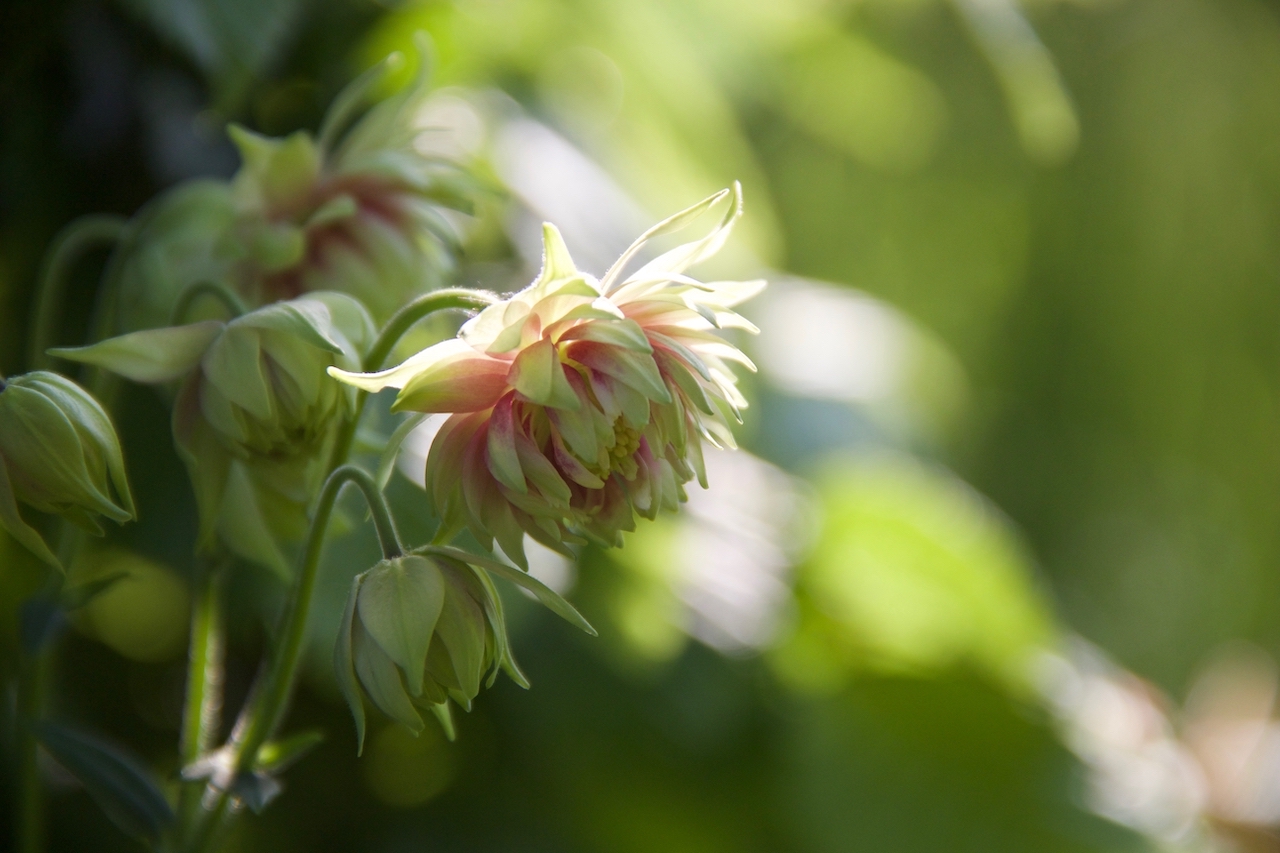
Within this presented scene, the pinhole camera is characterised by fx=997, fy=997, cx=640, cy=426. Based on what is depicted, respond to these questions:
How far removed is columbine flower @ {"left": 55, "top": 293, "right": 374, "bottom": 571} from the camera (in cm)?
33

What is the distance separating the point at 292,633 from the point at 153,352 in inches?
4.2

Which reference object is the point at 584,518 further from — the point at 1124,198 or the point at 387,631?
the point at 1124,198

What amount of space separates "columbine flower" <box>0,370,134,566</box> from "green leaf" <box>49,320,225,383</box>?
16 mm

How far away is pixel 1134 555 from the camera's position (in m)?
2.84

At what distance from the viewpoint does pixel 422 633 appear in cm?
30

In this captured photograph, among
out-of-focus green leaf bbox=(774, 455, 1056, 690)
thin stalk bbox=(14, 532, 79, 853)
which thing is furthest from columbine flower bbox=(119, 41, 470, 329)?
out-of-focus green leaf bbox=(774, 455, 1056, 690)

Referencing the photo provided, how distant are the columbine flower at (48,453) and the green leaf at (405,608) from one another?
80mm

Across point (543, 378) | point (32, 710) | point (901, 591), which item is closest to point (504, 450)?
point (543, 378)

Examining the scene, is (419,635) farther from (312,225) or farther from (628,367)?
(312,225)

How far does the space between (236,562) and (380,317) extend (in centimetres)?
31

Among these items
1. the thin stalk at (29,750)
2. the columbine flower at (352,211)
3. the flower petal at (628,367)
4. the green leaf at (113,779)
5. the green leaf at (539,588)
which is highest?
the flower petal at (628,367)

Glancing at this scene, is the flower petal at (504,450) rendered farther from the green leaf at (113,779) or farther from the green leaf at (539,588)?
the green leaf at (113,779)

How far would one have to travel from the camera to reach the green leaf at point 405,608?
305 mm

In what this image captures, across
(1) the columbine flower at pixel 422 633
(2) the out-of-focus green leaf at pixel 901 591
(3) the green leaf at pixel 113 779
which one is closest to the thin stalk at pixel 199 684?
(3) the green leaf at pixel 113 779
